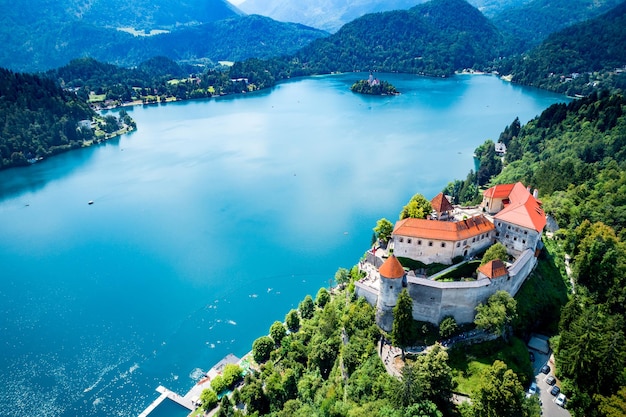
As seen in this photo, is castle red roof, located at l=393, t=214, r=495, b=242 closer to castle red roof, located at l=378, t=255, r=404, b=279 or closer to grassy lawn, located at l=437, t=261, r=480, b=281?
grassy lawn, located at l=437, t=261, r=480, b=281

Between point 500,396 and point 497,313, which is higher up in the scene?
point 497,313

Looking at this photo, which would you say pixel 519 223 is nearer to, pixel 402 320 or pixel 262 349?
pixel 402 320

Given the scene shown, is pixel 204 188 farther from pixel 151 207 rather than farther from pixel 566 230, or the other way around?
pixel 566 230

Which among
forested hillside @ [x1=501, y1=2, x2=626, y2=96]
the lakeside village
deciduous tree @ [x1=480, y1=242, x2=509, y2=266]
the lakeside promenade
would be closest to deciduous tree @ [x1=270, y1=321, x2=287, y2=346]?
the lakeside promenade

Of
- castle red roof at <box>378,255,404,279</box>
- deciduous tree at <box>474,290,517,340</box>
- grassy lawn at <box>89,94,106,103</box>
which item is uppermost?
grassy lawn at <box>89,94,106,103</box>

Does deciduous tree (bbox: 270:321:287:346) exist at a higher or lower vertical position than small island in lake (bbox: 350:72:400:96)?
lower

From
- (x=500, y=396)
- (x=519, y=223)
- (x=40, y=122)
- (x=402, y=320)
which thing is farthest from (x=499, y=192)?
(x=40, y=122)

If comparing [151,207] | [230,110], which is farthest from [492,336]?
[230,110]

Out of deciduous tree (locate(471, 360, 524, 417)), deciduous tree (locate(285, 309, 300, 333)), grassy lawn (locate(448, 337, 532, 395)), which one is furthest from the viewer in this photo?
deciduous tree (locate(285, 309, 300, 333))

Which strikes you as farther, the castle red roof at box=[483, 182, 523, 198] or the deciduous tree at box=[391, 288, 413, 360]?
the castle red roof at box=[483, 182, 523, 198]
